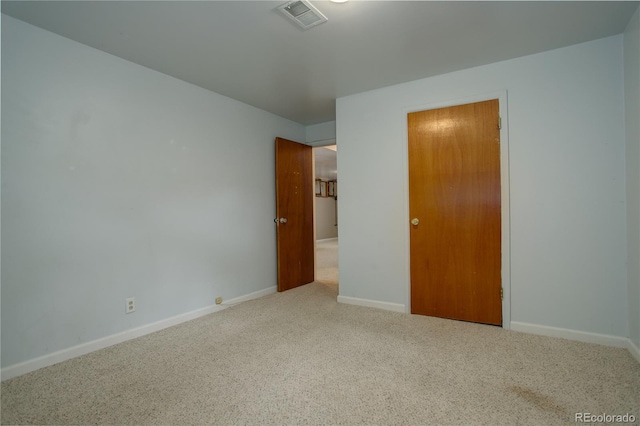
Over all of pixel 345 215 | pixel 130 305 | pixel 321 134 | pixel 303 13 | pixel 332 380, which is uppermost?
pixel 303 13

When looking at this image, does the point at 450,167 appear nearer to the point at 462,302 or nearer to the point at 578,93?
the point at 578,93

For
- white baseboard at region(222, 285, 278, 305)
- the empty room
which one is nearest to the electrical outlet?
the empty room

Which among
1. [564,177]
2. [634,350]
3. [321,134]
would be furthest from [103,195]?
[634,350]

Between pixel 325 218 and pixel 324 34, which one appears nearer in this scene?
pixel 324 34

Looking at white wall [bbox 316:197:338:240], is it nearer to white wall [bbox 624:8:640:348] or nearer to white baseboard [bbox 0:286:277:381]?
white baseboard [bbox 0:286:277:381]

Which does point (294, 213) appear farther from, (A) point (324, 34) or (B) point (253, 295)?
(A) point (324, 34)

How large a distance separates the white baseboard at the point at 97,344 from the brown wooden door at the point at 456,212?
83.6 inches

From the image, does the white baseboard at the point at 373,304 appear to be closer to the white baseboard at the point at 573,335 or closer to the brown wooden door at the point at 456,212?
the brown wooden door at the point at 456,212

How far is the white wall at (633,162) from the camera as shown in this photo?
6.44ft

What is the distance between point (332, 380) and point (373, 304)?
1459 millimetres

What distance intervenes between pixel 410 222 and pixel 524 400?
1.65 metres

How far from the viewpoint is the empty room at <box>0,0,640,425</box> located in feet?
5.82

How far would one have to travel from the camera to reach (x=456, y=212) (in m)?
2.76

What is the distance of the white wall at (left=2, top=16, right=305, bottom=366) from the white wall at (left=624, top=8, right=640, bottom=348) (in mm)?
3332
